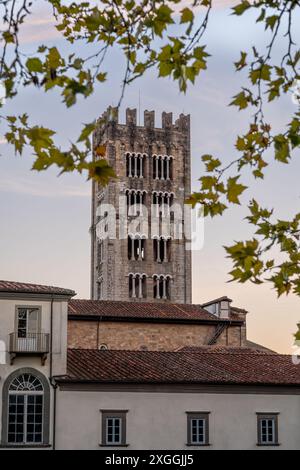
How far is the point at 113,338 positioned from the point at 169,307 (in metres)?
5.93

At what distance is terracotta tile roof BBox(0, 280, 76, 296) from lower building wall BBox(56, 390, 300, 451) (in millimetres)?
3771

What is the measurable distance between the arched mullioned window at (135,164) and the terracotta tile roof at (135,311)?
33013 mm

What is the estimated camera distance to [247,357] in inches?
1512

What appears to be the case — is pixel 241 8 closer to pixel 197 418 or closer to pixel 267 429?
pixel 197 418

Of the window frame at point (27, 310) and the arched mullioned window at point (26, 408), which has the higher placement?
the window frame at point (27, 310)

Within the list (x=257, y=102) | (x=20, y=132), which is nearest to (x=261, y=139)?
(x=257, y=102)

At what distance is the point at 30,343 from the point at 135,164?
181 ft

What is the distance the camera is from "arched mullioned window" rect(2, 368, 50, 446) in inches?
1233

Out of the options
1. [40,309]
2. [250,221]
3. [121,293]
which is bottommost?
[250,221]

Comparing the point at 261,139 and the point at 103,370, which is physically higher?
the point at 103,370

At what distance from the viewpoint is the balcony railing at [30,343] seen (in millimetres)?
32188

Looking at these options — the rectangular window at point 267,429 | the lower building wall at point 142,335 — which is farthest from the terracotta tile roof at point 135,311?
the rectangular window at point 267,429

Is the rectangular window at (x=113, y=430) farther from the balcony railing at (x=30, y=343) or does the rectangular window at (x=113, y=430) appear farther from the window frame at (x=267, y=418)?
the window frame at (x=267, y=418)
